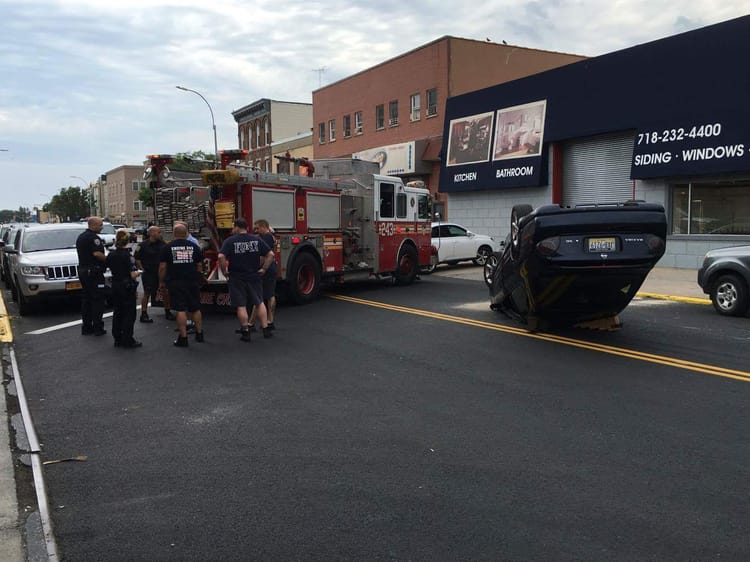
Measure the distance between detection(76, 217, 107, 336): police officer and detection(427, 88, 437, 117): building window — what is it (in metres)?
23.4

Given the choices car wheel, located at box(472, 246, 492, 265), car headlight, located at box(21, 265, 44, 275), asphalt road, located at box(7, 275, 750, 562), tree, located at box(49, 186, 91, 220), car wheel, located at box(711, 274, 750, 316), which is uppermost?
tree, located at box(49, 186, 91, 220)

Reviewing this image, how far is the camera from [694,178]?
18781 mm

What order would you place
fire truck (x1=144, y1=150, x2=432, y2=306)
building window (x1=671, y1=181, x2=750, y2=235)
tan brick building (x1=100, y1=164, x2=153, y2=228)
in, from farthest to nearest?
1. tan brick building (x1=100, y1=164, x2=153, y2=228)
2. building window (x1=671, y1=181, x2=750, y2=235)
3. fire truck (x1=144, y1=150, x2=432, y2=306)

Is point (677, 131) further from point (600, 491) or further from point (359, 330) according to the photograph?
point (600, 491)

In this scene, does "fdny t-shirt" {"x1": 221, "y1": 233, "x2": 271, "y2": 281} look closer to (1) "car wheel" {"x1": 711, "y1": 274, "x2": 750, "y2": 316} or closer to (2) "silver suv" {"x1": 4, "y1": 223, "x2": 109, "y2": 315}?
(2) "silver suv" {"x1": 4, "y1": 223, "x2": 109, "y2": 315}

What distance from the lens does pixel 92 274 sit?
10492 mm

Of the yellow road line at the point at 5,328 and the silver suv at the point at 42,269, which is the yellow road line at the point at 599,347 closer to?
the silver suv at the point at 42,269

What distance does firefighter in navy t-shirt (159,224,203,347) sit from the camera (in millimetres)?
9445

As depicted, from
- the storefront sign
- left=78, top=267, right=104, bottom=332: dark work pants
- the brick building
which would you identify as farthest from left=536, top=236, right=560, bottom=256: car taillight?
the brick building

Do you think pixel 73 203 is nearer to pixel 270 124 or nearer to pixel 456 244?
pixel 270 124

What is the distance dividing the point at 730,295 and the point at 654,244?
150 inches

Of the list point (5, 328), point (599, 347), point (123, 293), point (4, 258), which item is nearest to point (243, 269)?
point (123, 293)

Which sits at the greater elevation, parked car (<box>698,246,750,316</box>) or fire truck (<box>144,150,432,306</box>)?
fire truck (<box>144,150,432,306</box>)

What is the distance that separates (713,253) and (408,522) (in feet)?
32.0
